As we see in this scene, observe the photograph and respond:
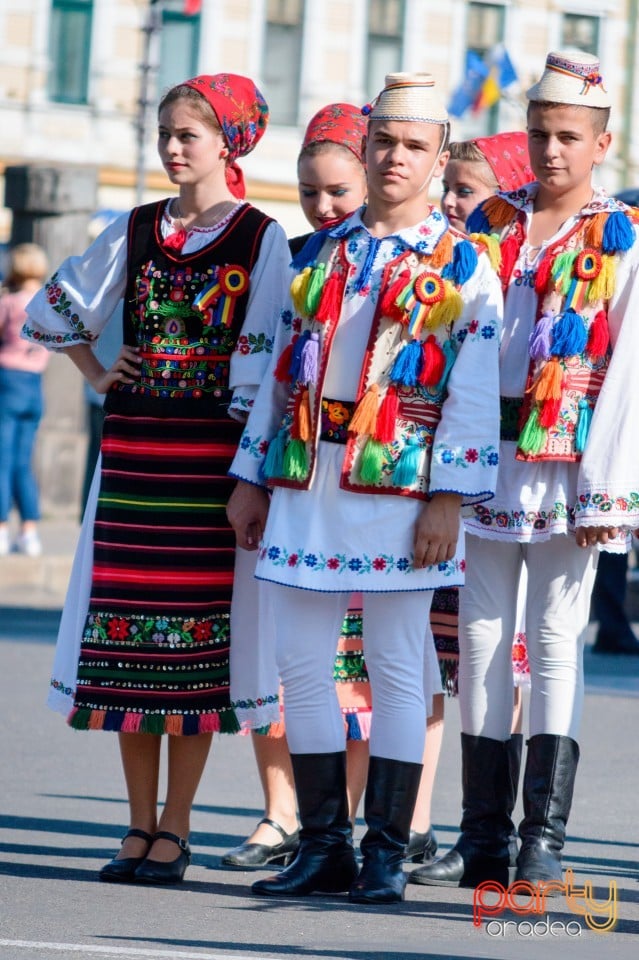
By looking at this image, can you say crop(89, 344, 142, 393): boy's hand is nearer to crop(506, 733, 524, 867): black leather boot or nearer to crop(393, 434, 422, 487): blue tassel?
crop(393, 434, 422, 487): blue tassel

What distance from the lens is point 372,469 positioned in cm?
486

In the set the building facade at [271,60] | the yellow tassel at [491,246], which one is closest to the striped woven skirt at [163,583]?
the yellow tassel at [491,246]

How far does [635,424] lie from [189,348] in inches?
45.7

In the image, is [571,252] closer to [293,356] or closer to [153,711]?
[293,356]

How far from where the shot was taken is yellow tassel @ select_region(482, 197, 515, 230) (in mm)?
5312

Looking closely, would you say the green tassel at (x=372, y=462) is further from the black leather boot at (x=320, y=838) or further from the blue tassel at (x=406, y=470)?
the black leather boot at (x=320, y=838)

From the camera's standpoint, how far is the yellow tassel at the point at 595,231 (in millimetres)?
5098

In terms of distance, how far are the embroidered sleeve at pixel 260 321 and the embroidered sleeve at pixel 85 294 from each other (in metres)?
0.38

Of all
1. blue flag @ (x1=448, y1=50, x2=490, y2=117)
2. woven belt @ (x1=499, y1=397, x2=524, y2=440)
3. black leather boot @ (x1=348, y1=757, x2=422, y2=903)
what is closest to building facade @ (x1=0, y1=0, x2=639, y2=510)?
blue flag @ (x1=448, y1=50, x2=490, y2=117)

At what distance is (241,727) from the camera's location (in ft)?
17.4

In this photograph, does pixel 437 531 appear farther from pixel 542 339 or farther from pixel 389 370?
pixel 542 339

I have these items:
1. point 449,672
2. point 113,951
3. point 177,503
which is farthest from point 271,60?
point 113,951

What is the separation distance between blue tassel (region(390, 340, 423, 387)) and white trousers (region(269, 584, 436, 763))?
20.8 inches

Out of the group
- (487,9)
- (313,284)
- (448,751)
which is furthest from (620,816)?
(487,9)
